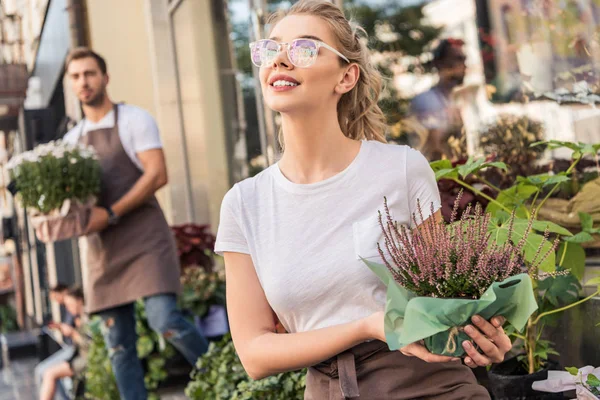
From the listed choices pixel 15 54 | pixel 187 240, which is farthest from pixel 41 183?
pixel 15 54

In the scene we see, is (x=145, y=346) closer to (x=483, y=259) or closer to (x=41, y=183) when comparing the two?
(x=41, y=183)

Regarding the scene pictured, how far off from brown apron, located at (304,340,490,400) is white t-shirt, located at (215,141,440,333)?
10cm

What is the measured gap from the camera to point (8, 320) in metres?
26.4

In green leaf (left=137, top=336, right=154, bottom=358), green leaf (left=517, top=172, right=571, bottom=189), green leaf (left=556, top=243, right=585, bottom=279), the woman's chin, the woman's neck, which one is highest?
the woman's chin

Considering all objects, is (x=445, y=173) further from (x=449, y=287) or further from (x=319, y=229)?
(x=449, y=287)

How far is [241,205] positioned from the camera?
2.31 meters

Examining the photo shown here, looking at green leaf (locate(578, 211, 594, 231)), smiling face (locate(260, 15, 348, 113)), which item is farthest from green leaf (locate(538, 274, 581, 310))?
smiling face (locate(260, 15, 348, 113))

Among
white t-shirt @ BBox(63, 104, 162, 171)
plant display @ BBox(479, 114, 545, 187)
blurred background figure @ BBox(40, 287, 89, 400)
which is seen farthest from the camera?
blurred background figure @ BBox(40, 287, 89, 400)

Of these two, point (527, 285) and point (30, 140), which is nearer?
point (527, 285)

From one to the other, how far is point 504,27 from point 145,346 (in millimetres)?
3057

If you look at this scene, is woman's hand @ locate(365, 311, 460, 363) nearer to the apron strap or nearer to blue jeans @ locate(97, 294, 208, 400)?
the apron strap

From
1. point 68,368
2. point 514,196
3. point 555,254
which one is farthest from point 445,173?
point 68,368

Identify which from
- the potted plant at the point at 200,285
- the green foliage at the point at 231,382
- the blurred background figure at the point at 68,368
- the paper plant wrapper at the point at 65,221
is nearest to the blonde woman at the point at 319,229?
the green foliage at the point at 231,382

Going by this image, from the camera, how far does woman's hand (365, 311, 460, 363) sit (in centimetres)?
175
